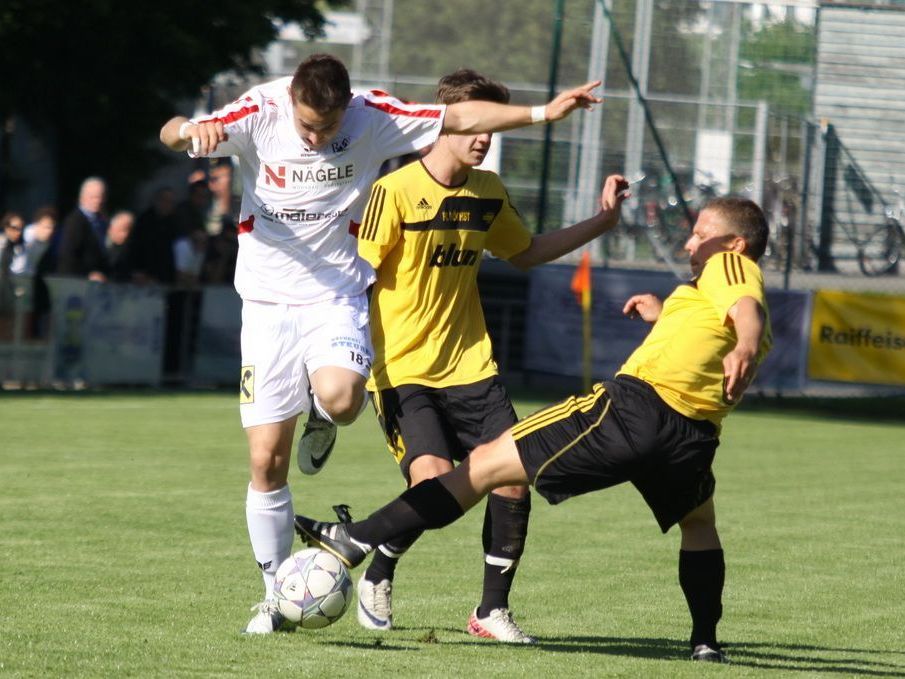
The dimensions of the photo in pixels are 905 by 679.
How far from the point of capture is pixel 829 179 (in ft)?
63.8

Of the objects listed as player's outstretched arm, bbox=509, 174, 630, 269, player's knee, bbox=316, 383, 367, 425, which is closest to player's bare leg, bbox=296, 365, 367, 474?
player's knee, bbox=316, 383, 367, 425

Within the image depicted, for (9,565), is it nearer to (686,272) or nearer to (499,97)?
(499,97)

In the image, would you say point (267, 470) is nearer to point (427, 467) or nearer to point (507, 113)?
point (427, 467)

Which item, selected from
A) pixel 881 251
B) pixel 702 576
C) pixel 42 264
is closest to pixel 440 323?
pixel 702 576

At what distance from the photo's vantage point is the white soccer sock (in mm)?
6504

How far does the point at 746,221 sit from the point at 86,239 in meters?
12.0

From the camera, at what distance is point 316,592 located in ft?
19.2

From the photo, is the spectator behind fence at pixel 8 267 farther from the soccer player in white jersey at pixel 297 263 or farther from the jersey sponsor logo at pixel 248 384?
the jersey sponsor logo at pixel 248 384

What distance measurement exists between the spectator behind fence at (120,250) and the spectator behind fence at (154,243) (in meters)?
Result: 0.06

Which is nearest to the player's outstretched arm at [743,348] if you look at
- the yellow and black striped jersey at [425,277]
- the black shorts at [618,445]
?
the black shorts at [618,445]

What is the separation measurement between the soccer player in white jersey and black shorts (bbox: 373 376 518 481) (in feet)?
0.62

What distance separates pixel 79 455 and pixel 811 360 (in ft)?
29.2

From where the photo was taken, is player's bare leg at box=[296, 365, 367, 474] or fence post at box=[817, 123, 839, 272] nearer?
player's bare leg at box=[296, 365, 367, 474]

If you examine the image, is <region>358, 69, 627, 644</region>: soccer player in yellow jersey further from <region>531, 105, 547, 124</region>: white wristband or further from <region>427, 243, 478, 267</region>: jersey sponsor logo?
Answer: <region>531, 105, 547, 124</region>: white wristband
